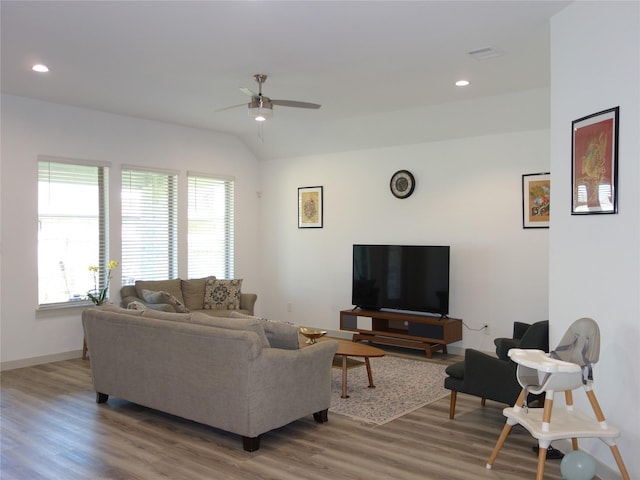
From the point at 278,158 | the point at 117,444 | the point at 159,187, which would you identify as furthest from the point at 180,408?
the point at 278,158

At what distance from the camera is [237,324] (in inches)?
150

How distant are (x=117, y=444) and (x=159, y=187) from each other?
4448 mm

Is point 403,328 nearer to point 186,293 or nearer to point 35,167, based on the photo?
point 186,293

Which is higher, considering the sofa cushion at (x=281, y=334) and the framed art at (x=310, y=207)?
the framed art at (x=310, y=207)

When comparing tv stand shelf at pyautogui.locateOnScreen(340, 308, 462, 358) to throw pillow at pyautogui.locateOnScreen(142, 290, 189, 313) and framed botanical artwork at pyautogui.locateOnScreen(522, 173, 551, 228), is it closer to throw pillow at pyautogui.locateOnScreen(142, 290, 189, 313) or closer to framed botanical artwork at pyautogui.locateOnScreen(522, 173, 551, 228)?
framed botanical artwork at pyautogui.locateOnScreen(522, 173, 551, 228)

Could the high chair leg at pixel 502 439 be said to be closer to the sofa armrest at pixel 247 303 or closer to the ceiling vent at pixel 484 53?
the ceiling vent at pixel 484 53

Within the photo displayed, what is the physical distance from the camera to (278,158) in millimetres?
8859

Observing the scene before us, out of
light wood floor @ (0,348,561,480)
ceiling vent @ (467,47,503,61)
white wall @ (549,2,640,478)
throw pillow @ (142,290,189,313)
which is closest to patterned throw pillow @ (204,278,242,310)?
throw pillow @ (142,290,189,313)

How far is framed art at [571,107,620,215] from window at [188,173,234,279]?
5.70 m

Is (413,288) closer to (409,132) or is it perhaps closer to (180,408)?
(409,132)

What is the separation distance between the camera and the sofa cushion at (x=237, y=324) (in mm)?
3811

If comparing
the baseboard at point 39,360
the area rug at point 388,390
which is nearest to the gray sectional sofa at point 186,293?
the baseboard at point 39,360

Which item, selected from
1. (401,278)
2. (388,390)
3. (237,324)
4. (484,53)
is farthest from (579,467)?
(401,278)

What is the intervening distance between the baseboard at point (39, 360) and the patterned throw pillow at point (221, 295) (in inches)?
67.2
